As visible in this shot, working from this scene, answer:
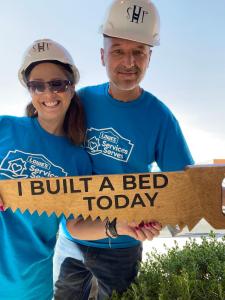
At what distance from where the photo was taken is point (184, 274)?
1.53m

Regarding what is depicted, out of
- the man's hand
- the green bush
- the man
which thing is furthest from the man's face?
the green bush

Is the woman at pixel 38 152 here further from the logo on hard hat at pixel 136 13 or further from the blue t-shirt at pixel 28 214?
the logo on hard hat at pixel 136 13

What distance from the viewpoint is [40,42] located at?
1.18m

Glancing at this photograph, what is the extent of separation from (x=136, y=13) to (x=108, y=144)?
0.41 metres

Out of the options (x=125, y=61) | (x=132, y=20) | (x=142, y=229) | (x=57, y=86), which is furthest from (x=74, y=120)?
(x=142, y=229)

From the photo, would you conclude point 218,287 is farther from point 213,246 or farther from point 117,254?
point 213,246

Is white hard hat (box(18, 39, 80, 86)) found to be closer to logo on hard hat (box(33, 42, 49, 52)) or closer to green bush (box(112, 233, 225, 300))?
logo on hard hat (box(33, 42, 49, 52))

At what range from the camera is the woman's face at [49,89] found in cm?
114

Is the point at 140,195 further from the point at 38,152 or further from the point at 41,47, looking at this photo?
the point at 41,47

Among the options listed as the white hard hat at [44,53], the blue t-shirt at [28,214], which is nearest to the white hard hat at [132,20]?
the white hard hat at [44,53]

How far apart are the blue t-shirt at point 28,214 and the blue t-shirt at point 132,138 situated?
0.23 feet

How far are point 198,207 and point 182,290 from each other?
2.62 feet

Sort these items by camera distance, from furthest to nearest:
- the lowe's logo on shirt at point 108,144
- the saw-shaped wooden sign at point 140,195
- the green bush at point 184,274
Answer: the green bush at point 184,274 → the lowe's logo on shirt at point 108,144 → the saw-shaped wooden sign at point 140,195

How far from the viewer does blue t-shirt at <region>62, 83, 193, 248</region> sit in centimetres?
124
